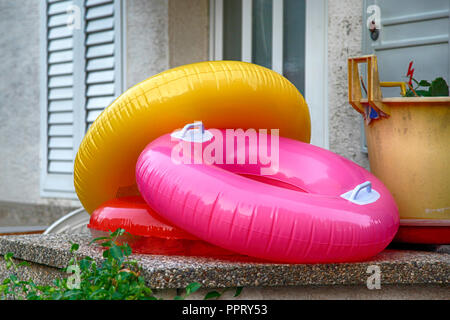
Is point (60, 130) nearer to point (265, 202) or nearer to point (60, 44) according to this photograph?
point (60, 44)

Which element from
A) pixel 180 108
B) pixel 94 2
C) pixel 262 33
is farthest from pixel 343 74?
pixel 94 2

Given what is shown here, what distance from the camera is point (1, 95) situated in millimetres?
5797

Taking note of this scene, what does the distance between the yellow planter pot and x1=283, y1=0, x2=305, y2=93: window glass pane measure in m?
1.44

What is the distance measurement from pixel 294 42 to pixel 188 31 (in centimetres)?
87

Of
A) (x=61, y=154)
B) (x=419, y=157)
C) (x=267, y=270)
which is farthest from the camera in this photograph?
(x=61, y=154)

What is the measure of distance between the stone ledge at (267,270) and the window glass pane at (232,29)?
7.99 feet

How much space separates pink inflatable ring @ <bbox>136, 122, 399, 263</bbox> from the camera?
1927mm

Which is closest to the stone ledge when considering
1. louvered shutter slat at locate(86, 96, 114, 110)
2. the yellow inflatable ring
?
the yellow inflatable ring

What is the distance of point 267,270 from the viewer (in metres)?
1.96

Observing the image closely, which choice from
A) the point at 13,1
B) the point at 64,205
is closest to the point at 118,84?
the point at 64,205

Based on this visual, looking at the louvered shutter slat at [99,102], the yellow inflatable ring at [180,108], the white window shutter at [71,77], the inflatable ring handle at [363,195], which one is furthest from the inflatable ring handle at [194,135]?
the louvered shutter slat at [99,102]

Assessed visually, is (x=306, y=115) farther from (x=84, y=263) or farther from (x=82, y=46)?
(x=82, y=46)

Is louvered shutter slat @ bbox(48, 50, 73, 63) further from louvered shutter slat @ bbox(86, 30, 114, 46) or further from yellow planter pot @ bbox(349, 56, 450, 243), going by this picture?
yellow planter pot @ bbox(349, 56, 450, 243)

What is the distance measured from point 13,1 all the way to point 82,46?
1.18m
